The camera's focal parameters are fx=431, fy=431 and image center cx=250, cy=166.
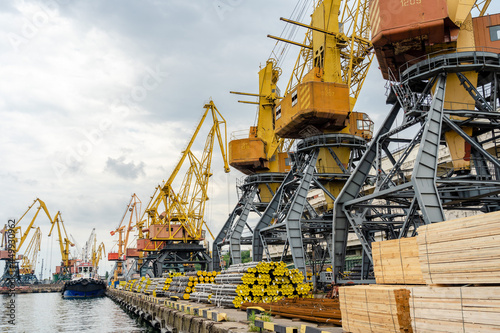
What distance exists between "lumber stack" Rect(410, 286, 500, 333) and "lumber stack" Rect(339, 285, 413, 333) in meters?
0.54

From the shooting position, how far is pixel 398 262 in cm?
1141

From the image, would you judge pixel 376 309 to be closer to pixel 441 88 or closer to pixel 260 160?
pixel 441 88

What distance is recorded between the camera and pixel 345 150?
3300 cm

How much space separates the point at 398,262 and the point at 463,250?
13.3 feet

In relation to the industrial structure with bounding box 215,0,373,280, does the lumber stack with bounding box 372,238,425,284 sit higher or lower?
lower

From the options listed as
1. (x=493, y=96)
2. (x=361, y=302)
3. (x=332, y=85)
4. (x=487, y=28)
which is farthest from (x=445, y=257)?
Result: (x=332, y=85)

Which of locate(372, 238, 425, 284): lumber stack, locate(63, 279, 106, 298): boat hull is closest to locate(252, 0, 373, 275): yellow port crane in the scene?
locate(372, 238, 425, 284): lumber stack

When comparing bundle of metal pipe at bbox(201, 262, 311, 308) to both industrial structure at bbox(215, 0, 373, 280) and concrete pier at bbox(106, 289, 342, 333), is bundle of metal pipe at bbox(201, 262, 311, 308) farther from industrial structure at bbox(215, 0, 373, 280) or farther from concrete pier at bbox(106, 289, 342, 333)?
industrial structure at bbox(215, 0, 373, 280)

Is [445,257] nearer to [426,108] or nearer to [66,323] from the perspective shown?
[426,108]

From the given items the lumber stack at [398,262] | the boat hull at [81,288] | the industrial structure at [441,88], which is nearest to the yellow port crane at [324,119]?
the industrial structure at [441,88]

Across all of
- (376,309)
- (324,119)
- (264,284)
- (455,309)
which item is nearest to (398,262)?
(376,309)

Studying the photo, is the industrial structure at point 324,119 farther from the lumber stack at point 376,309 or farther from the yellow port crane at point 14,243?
the yellow port crane at point 14,243

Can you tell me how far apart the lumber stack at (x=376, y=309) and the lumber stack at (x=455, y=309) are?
536 mm

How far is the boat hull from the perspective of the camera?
77000mm
